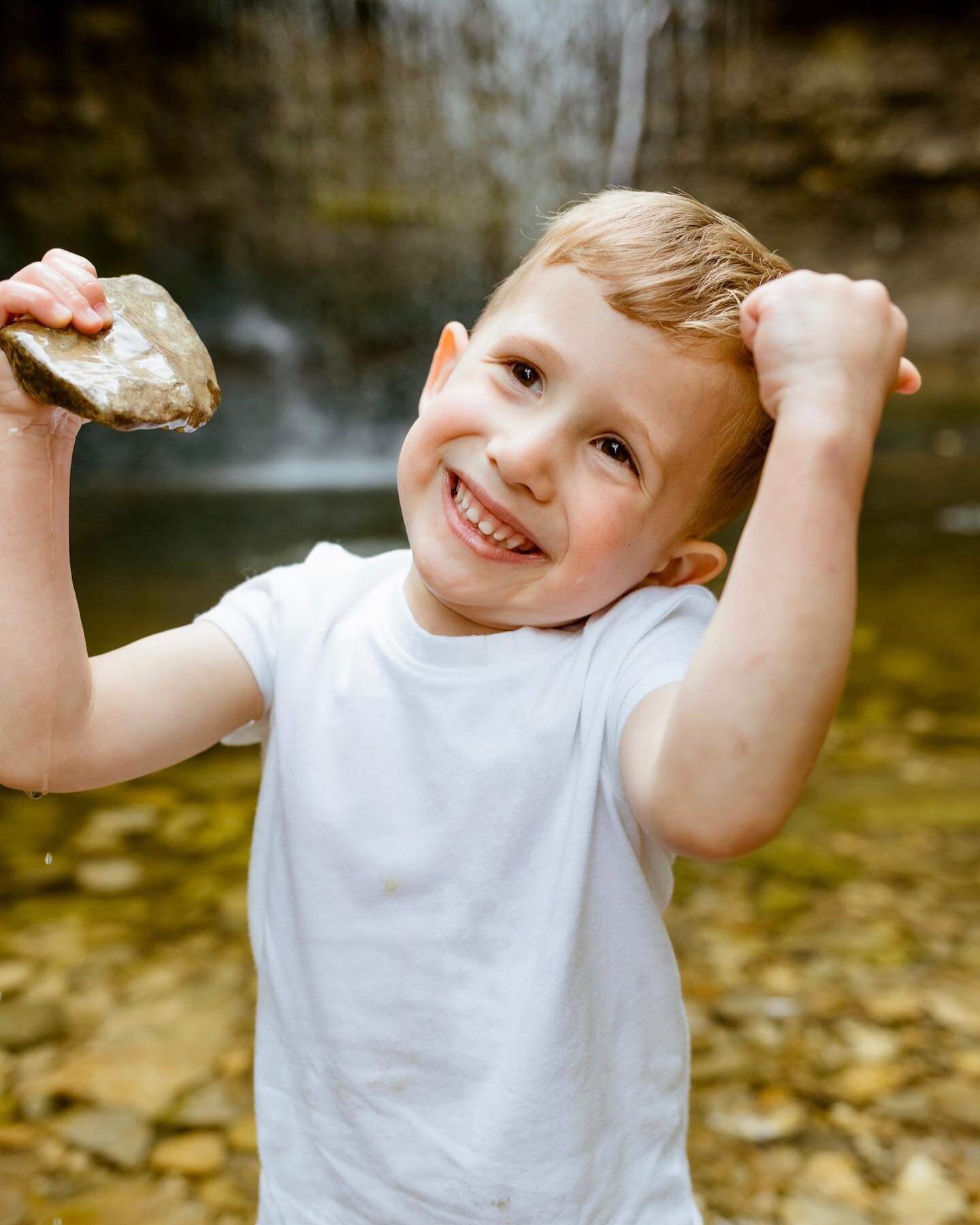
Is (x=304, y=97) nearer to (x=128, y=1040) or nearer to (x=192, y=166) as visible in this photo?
(x=192, y=166)

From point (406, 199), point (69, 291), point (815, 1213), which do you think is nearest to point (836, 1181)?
point (815, 1213)

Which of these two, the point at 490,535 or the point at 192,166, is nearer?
the point at 490,535

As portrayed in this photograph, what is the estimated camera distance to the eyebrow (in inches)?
37.0

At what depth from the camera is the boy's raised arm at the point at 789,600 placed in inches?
29.7

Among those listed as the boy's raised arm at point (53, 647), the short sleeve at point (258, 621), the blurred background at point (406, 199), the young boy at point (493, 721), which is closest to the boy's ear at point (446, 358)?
the young boy at point (493, 721)

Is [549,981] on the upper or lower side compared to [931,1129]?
upper

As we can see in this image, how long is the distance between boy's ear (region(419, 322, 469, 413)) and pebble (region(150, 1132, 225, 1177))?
112cm

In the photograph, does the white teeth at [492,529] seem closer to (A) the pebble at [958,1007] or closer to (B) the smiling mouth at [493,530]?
(B) the smiling mouth at [493,530]

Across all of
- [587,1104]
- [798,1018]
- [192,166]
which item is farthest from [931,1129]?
[192,166]

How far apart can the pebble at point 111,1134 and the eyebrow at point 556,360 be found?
1259mm

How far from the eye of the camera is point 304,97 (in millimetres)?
6445

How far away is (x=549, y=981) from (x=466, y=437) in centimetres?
47

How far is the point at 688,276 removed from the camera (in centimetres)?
95

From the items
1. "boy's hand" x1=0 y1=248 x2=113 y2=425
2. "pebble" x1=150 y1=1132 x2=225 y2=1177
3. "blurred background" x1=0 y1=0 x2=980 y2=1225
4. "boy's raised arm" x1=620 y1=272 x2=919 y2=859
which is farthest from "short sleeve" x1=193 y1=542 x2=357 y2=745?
"blurred background" x1=0 y1=0 x2=980 y2=1225
